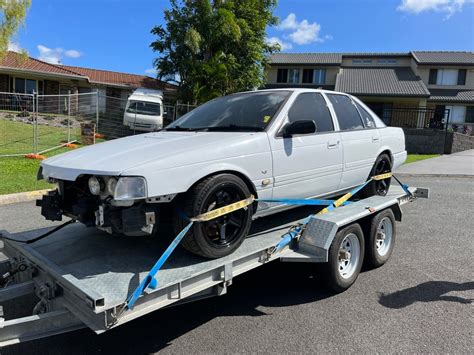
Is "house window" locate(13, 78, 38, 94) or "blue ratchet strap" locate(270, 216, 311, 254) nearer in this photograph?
"blue ratchet strap" locate(270, 216, 311, 254)

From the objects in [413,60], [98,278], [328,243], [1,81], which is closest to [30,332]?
[98,278]

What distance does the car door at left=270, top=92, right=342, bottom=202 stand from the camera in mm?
3863

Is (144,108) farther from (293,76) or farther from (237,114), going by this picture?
(237,114)

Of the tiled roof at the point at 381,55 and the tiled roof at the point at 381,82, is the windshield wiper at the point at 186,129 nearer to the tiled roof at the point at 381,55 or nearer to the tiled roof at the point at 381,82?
the tiled roof at the point at 381,82

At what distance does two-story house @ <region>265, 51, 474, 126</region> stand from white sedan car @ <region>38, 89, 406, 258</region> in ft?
83.9

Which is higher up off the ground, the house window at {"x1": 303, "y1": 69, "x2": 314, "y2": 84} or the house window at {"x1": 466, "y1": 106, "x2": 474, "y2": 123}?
the house window at {"x1": 303, "y1": 69, "x2": 314, "y2": 84}

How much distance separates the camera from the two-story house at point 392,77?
3025 centimetres

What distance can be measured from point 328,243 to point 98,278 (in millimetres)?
2016

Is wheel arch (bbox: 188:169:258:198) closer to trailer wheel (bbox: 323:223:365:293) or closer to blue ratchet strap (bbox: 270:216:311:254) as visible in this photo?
blue ratchet strap (bbox: 270:216:311:254)

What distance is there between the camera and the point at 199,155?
10.3 feet

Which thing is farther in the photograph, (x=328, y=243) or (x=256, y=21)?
(x=256, y=21)

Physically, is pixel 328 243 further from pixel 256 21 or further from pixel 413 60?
pixel 413 60

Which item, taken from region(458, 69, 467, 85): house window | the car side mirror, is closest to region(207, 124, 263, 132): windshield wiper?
A: the car side mirror

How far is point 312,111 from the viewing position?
4516 millimetres
